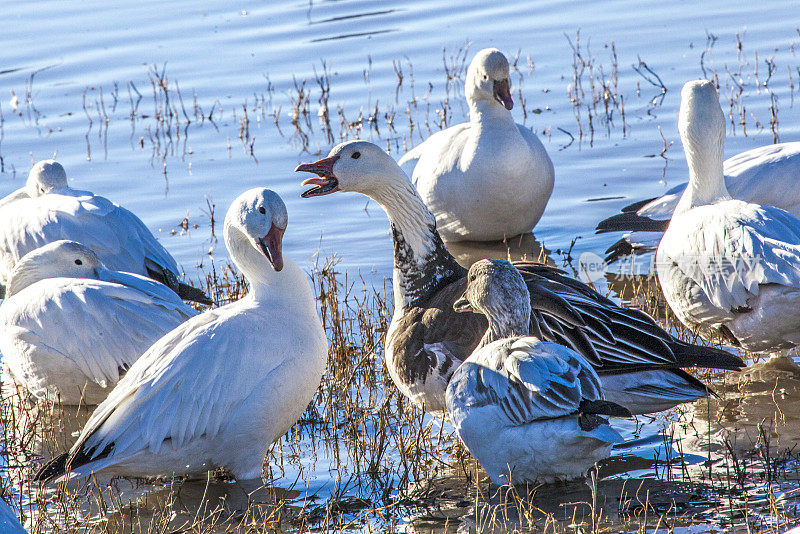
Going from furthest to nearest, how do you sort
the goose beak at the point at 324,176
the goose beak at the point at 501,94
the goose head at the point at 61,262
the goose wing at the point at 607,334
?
the goose beak at the point at 501,94 → the goose head at the point at 61,262 → the goose beak at the point at 324,176 → the goose wing at the point at 607,334

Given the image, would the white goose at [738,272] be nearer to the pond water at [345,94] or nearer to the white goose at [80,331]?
the pond water at [345,94]

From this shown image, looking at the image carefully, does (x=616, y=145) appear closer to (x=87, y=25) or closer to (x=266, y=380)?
(x=266, y=380)

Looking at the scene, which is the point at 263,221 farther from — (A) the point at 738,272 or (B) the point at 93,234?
(B) the point at 93,234

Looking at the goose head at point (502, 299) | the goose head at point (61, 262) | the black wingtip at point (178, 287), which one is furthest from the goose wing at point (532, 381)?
the goose head at point (61, 262)

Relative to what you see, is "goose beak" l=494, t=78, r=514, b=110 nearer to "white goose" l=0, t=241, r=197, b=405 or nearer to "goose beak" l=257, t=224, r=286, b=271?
"white goose" l=0, t=241, r=197, b=405

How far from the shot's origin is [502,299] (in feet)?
16.6

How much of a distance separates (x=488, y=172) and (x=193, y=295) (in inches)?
97.2

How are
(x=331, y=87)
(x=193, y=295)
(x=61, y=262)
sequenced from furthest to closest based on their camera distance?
(x=331, y=87) < (x=193, y=295) < (x=61, y=262)

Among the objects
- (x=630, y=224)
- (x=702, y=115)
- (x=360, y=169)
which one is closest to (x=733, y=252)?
(x=702, y=115)

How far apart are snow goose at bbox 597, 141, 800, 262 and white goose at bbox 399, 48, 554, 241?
66 centimetres

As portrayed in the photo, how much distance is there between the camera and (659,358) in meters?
5.14

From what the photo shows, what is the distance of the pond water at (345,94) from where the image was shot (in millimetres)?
9695

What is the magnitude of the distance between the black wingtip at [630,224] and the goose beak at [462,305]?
9.62ft

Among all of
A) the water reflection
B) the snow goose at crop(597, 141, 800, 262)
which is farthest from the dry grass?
the snow goose at crop(597, 141, 800, 262)
